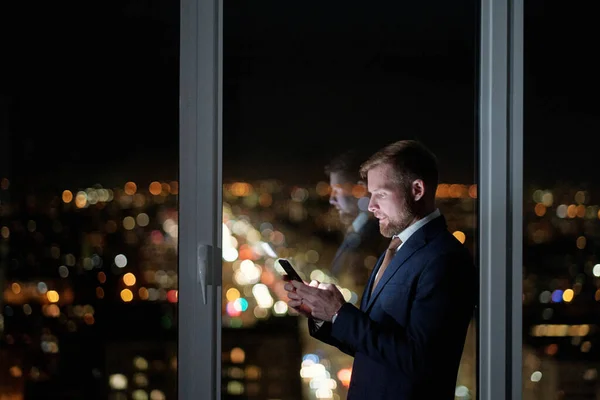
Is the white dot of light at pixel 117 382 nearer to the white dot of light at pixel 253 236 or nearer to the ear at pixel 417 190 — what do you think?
the white dot of light at pixel 253 236

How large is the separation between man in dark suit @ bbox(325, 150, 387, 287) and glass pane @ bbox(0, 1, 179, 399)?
542 mm

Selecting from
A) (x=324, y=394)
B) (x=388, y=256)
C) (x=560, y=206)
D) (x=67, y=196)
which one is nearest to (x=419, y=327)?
(x=388, y=256)

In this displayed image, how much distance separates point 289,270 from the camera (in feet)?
6.43

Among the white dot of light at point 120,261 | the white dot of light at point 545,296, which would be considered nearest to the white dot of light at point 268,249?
the white dot of light at point 120,261

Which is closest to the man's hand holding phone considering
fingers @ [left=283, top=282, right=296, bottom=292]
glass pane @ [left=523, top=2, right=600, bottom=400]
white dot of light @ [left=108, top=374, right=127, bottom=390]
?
fingers @ [left=283, top=282, right=296, bottom=292]

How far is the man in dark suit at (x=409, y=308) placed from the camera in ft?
5.38

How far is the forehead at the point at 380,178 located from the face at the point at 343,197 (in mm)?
85

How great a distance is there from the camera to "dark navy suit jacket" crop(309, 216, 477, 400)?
164cm

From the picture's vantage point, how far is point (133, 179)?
82.3 inches

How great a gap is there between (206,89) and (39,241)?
75 cm

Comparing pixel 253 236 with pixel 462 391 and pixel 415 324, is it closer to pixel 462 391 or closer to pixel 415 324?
pixel 415 324

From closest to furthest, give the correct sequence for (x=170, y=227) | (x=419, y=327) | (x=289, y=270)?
(x=419, y=327)
(x=289, y=270)
(x=170, y=227)

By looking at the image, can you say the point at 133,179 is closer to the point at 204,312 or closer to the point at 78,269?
the point at 78,269

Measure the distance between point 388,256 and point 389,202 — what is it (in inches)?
6.7
